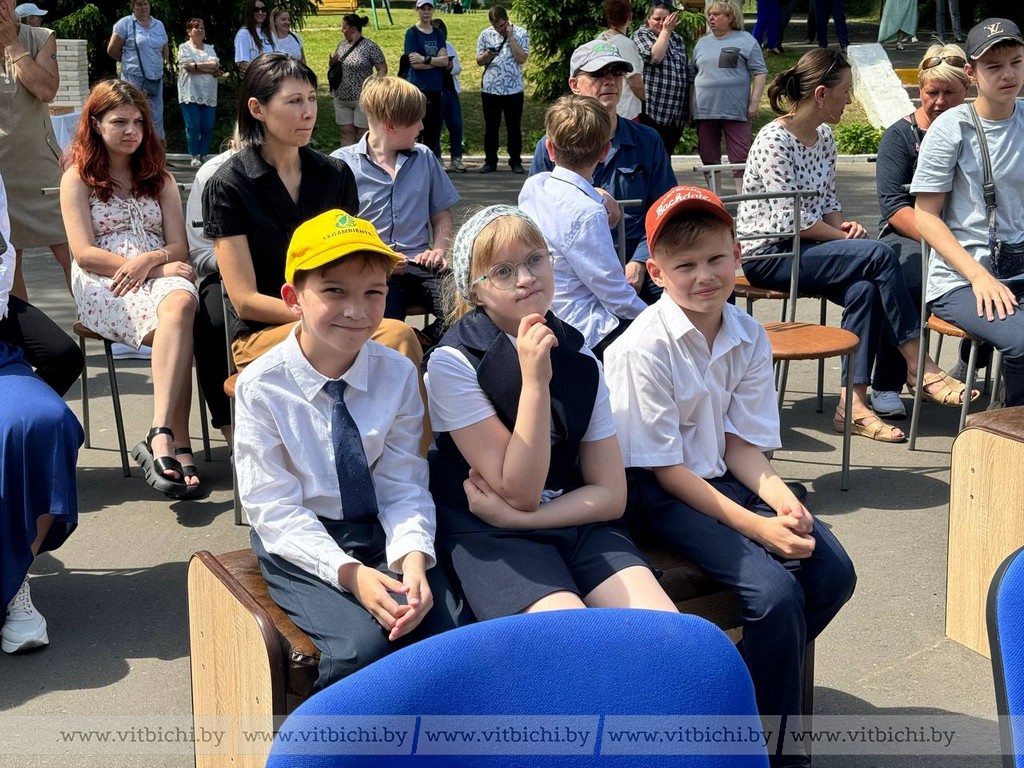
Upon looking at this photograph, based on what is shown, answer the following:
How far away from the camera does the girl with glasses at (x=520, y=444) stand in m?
2.76

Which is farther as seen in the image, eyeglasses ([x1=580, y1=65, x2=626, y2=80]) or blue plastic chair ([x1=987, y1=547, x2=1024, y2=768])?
eyeglasses ([x1=580, y1=65, x2=626, y2=80])

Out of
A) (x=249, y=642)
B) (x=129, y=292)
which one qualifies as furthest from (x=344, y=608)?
(x=129, y=292)

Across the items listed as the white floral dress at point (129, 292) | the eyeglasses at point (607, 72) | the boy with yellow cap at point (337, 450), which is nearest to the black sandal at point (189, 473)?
the white floral dress at point (129, 292)

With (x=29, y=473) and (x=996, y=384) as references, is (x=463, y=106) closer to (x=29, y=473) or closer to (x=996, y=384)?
(x=996, y=384)

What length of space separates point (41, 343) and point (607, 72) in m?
2.75

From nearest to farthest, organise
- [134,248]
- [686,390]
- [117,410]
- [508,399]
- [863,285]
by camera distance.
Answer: [508,399] → [686,390] → [134,248] → [117,410] → [863,285]

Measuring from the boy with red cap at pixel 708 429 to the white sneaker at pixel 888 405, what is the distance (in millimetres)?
2827

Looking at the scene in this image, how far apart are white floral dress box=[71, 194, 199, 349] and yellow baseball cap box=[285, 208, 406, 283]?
216 cm

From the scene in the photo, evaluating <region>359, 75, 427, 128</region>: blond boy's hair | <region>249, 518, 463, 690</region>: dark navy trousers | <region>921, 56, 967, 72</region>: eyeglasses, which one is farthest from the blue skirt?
<region>921, 56, 967, 72</region>: eyeglasses

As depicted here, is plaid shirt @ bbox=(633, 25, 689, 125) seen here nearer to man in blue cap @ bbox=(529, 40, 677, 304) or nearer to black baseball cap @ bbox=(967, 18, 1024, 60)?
man in blue cap @ bbox=(529, 40, 677, 304)

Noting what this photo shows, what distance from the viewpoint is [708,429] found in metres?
3.15

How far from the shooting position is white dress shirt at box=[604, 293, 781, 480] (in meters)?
3.09

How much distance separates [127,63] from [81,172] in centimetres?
1088

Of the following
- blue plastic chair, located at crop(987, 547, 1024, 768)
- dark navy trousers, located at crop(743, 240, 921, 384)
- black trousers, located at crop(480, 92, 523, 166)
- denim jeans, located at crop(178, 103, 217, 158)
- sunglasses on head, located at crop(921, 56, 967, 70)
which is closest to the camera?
blue plastic chair, located at crop(987, 547, 1024, 768)
